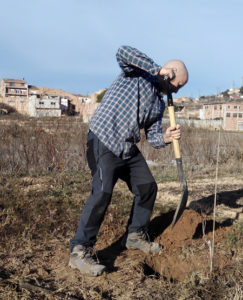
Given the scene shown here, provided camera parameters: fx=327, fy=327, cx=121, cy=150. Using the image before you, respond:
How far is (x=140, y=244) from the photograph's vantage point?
300 cm

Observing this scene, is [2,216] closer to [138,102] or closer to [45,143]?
[138,102]

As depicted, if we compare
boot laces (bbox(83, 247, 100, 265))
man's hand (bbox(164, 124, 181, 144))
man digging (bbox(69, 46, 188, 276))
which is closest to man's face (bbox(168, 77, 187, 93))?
man digging (bbox(69, 46, 188, 276))

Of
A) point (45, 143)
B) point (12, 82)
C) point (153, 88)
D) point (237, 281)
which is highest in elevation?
point (12, 82)

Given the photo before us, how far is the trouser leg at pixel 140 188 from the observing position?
2939 mm

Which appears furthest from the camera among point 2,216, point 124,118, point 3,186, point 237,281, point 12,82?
point 12,82

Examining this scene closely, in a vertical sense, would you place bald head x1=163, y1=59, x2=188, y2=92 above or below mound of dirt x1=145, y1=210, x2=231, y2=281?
above

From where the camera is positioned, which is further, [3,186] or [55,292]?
[3,186]

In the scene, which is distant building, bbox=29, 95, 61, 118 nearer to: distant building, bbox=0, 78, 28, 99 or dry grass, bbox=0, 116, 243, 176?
dry grass, bbox=0, 116, 243, 176

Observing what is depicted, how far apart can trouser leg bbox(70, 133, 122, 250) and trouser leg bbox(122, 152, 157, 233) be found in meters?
0.27

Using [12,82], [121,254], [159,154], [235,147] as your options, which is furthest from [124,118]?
[12,82]

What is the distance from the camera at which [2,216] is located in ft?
11.9

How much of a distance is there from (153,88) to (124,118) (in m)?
0.40

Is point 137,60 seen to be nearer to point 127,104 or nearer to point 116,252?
point 127,104

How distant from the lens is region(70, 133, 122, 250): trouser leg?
256cm
